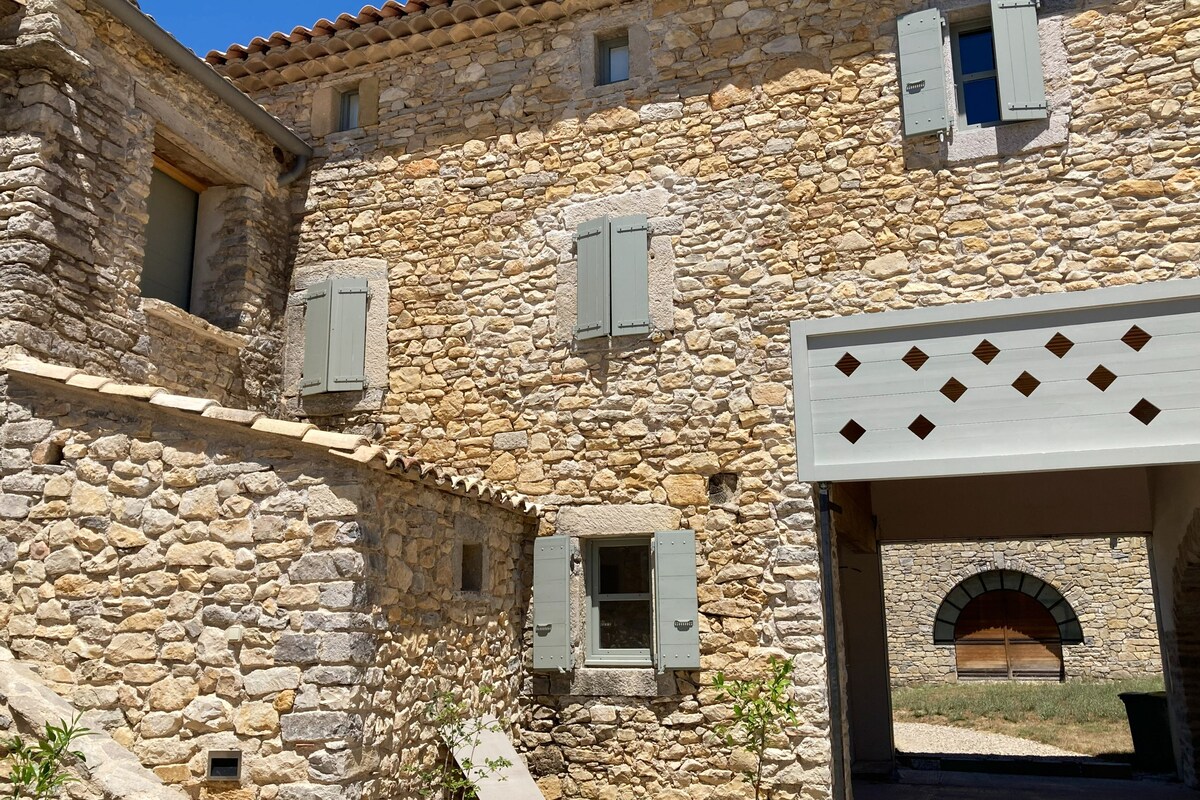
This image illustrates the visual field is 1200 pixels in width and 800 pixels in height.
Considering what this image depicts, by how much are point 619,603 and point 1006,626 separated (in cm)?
1312

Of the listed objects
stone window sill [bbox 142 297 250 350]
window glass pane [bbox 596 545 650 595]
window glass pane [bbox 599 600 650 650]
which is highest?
stone window sill [bbox 142 297 250 350]

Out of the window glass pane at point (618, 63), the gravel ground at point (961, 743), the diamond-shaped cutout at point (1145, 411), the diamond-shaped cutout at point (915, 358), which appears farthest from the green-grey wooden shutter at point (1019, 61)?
the gravel ground at point (961, 743)

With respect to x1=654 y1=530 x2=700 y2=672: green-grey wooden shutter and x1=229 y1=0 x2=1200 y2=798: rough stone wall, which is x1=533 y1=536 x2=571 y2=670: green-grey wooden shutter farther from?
x1=654 y1=530 x2=700 y2=672: green-grey wooden shutter

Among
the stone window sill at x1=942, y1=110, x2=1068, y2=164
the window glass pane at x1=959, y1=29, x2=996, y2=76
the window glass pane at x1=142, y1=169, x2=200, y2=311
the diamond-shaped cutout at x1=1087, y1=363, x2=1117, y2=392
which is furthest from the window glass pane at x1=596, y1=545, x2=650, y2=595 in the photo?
the window glass pane at x1=959, y1=29, x2=996, y2=76

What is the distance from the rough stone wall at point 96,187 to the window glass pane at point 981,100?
5684 millimetres

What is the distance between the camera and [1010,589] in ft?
57.0

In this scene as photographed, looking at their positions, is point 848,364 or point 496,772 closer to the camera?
point 496,772

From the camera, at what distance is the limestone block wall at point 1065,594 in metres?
16.4

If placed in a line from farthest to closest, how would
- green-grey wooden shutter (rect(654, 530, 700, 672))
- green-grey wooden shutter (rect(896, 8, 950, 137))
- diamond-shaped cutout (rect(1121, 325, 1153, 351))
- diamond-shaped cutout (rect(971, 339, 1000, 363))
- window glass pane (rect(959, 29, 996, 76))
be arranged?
window glass pane (rect(959, 29, 996, 76))
green-grey wooden shutter (rect(896, 8, 950, 137))
green-grey wooden shutter (rect(654, 530, 700, 672))
diamond-shaped cutout (rect(971, 339, 1000, 363))
diamond-shaped cutout (rect(1121, 325, 1153, 351))

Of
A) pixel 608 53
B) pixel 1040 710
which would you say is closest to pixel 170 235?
pixel 608 53

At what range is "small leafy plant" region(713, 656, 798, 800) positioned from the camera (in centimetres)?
614

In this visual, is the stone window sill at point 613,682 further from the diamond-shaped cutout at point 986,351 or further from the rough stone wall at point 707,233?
the diamond-shaped cutout at point 986,351

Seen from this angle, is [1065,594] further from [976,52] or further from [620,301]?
[620,301]

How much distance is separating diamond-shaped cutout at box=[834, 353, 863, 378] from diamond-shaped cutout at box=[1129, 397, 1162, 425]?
5.53ft
